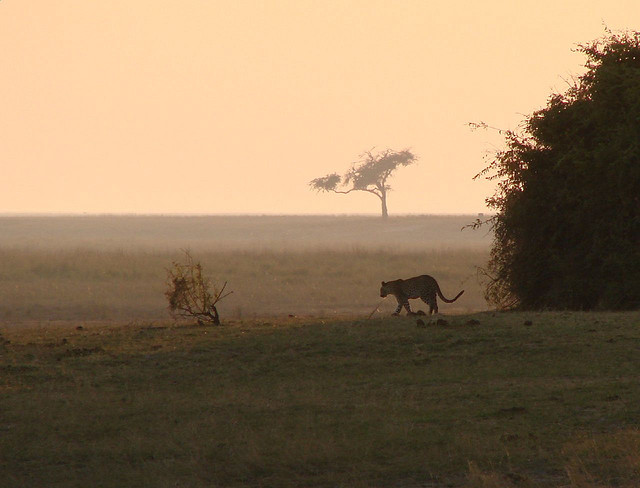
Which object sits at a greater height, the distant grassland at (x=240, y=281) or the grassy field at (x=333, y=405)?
the distant grassland at (x=240, y=281)

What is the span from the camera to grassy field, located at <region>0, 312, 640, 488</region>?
1076 centimetres

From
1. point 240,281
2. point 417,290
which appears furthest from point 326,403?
point 240,281

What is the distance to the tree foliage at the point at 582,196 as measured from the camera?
23.3 meters

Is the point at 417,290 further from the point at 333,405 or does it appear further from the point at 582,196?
the point at 333,405

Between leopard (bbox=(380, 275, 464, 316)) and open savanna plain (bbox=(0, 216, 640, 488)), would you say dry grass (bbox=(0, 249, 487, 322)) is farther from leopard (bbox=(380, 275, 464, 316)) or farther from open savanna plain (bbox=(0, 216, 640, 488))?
open savanna plain (bbox=(0, 216, 640, 488))

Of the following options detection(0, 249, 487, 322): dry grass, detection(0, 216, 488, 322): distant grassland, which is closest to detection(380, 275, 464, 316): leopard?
detection(0, 249, 487, 322): dry grass

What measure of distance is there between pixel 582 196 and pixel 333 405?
39.5 feet

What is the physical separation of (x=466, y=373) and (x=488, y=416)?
3383mm

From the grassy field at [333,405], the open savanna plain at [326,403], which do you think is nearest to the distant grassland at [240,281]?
the open savanna plain at [326,403]

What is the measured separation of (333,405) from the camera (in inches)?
552

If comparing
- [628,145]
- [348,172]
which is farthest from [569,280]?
[348,172]

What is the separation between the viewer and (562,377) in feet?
52.0

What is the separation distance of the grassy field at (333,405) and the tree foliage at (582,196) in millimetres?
2718

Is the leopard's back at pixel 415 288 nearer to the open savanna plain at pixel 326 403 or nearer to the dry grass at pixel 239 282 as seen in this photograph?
the open savanna plain at pixel 326 403
